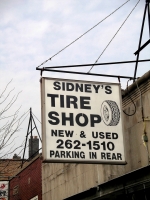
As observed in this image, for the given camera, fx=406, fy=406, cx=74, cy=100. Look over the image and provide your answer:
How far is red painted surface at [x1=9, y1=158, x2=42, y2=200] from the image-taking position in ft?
59.0

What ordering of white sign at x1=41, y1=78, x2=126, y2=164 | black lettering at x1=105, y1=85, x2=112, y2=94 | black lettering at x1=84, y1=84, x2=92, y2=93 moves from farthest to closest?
black lettering at x1=105, y1=85, x2=112, y2=94 < black lettering at x1=84, y1=84, x2=92, y2=93 < white sign at x1=41, y1=78, x2=126, y2=164

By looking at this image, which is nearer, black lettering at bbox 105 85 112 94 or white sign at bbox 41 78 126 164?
white sign at bbox 41 78 126 164

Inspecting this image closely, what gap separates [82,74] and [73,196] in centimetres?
457

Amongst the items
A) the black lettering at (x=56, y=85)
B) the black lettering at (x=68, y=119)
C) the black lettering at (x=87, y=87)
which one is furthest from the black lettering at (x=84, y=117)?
the black lettering at (x=56, y=85)

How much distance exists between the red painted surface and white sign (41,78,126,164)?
9.05 meters

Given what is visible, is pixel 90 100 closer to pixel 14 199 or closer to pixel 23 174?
pixel 23 174

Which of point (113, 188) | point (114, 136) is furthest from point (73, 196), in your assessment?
point (114, 136)

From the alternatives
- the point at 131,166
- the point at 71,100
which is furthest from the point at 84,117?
the point at 131,166

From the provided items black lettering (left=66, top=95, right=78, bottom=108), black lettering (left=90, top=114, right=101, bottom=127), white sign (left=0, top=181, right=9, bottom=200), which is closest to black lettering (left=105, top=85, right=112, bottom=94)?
black lettering (left=90, top=114, right=101, bottom=127)

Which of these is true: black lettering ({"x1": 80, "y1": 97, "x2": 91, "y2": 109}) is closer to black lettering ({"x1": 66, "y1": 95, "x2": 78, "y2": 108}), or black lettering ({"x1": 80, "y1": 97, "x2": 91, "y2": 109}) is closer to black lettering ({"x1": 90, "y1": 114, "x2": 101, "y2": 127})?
black lettering ({"x1": 66, "y1": 95, "x2": 78, "y2": 108})

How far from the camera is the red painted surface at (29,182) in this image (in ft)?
59.0

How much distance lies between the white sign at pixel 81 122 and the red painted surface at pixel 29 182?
29.7 feet

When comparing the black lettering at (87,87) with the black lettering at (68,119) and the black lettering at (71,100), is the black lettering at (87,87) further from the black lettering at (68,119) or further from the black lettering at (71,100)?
the black lettering at (68,119)

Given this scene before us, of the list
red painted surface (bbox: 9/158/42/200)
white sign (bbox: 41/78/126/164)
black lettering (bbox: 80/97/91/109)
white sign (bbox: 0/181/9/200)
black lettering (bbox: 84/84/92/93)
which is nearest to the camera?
white sign (bbox: 41/78/126/164)
